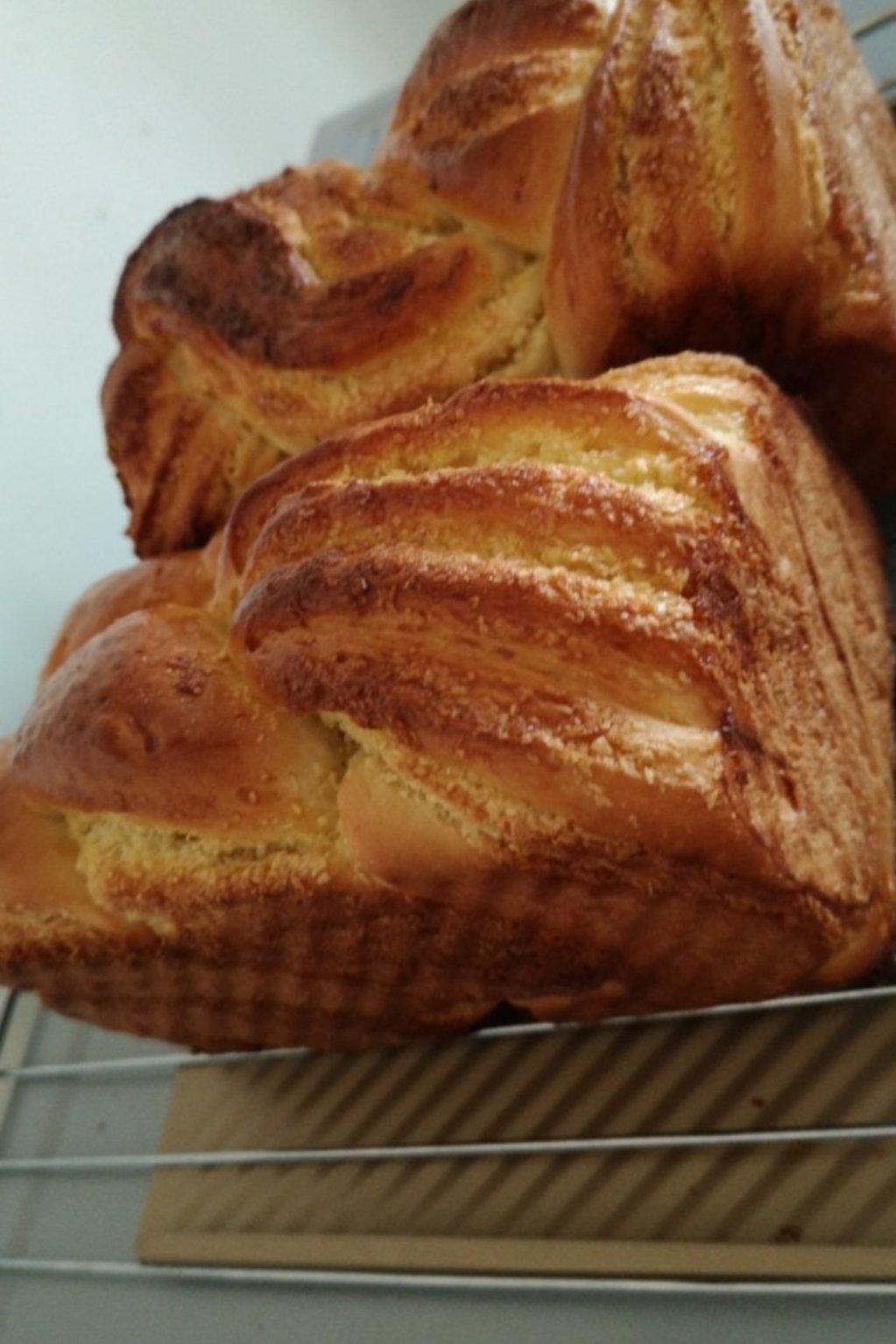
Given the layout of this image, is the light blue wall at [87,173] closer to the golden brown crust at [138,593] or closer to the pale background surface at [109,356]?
the pale background surface at [109,356]

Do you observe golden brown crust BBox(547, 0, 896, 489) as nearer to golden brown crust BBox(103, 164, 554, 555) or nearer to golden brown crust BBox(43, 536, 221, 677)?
golden brown crust BBox(103, 164, 554, 555)

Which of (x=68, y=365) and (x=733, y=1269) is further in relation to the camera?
(x=68, y=365)

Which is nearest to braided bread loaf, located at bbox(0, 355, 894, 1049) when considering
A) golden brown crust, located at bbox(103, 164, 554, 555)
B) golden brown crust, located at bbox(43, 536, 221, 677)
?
golden brown crust, located at bbox(43, 536, 221, 677)

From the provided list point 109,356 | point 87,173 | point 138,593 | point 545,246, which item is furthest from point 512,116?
point 87,173

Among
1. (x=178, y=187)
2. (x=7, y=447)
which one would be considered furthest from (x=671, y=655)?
(x=178, y=187)

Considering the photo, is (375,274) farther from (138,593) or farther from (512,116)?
(138,593)

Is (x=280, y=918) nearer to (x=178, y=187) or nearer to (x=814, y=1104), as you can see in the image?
(x=814, y=1104)
